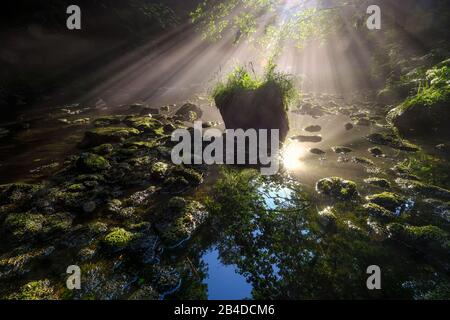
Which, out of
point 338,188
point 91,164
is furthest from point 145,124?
point 338,188

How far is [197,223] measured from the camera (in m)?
6.71

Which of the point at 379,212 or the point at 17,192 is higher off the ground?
the point at 17,192

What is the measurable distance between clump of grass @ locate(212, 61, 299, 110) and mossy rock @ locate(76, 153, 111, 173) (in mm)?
6534

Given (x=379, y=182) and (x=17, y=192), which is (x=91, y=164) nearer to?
(x=17, y=192)

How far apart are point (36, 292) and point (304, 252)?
4.92 m

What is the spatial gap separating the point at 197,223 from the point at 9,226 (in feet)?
14.1

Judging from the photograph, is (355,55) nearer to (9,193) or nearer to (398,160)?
(398,160)

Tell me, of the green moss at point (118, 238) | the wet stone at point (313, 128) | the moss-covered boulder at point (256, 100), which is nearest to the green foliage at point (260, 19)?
the moss-covered boulder at point (256, 100)

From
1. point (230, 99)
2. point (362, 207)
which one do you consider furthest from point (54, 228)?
point (230, 99)

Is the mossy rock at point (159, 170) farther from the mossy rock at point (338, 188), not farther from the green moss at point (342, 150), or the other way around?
the green moss at point (342, 150)

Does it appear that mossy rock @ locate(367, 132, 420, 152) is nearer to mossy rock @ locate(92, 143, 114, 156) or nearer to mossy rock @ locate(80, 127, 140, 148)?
mossy rock @ locate(92, 143, 114, 156)

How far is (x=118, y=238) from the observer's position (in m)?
5.98

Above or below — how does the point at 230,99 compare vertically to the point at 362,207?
above

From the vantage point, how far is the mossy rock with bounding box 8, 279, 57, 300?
4.63m
